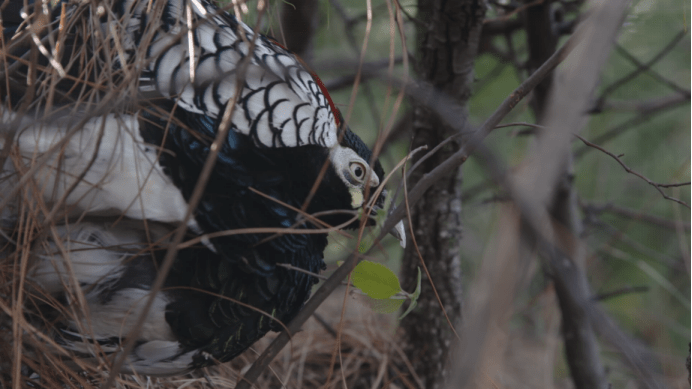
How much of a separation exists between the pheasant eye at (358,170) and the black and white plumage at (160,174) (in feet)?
0.17

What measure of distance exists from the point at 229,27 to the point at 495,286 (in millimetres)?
548

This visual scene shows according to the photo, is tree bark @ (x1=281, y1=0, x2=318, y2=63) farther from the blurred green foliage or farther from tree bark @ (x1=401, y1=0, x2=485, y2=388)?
tree bark @ (x1=401, y1=0, x2=485, y2=388)

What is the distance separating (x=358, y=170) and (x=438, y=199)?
0.29m

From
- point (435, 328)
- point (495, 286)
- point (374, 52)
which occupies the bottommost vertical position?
point (435, 328)

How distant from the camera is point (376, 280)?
1.95ft

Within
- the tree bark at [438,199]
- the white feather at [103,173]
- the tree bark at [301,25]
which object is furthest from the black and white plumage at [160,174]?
the tree bark at [301,25]

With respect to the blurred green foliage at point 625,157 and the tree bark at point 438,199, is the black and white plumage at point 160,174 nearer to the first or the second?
the tree bark at point 438,199

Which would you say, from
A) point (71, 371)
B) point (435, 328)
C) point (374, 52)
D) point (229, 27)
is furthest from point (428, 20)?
point (374, 52)

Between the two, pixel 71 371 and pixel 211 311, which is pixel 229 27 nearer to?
pixel 211 311

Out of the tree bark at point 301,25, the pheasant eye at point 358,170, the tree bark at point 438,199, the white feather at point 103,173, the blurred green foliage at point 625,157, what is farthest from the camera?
the blurred green foliage at point 625,157

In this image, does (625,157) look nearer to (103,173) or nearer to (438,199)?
(438,199)

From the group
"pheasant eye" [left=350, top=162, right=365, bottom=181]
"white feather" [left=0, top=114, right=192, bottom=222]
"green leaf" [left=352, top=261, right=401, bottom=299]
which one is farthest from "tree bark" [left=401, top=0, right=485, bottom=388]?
"white feather" [left=0, top=114, right=192, bottom=222]

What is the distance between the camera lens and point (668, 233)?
74.5 inches

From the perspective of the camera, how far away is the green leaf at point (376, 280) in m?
0.59
